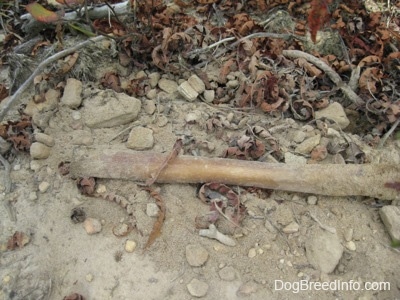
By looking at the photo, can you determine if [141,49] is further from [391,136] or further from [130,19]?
[391,136]

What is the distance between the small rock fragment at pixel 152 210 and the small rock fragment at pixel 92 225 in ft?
1.04

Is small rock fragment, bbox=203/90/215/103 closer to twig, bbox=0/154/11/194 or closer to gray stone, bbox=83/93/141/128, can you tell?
gray stone, bbox=83/93/141/128

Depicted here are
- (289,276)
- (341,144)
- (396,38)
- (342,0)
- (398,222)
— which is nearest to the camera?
(289,276)

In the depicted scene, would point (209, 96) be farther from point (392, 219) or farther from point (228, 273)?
point (392, 219)

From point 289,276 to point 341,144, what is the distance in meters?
1.04

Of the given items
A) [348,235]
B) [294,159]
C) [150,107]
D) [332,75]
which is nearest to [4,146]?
[150,107]

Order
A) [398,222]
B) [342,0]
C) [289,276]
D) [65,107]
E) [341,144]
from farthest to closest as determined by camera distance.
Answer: [342,0], [65,107], [341,144], [398,222], [289,276]

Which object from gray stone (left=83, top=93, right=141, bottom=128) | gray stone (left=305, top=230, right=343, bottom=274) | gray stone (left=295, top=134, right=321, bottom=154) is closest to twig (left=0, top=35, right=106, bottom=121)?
gray stone (left=83, top=93, right=141, bottom=128)

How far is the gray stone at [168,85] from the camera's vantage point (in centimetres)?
317

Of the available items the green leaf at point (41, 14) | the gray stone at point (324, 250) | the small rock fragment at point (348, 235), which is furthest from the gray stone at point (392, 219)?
the green leaf at point (41, 14)

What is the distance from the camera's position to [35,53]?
327 centimetres

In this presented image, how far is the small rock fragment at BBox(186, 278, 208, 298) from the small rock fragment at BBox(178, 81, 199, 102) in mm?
1375

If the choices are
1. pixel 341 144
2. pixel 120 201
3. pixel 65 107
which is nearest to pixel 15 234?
pixel 120 201

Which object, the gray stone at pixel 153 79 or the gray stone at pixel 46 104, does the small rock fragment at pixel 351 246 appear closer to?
the gray stone at pixel 153 79
